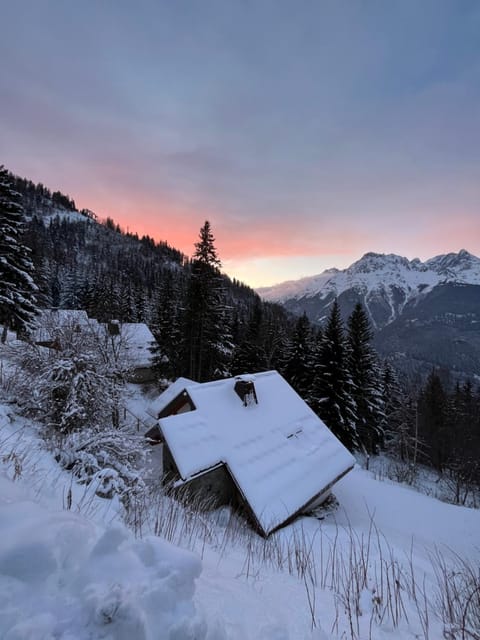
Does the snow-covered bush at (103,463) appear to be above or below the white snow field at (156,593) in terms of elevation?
below

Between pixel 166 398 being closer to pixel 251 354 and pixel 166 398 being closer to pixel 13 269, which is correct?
pixel 251 354

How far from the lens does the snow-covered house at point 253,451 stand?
356 inches

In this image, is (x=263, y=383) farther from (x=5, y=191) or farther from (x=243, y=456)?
(x=5, y=191)

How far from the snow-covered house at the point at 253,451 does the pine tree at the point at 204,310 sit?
8.92 m

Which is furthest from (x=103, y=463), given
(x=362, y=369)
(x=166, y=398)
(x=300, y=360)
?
(x=300, y=360)

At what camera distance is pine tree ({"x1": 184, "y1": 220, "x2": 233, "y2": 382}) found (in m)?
21.6

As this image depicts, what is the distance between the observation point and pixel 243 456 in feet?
33.1

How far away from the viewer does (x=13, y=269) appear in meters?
18.5

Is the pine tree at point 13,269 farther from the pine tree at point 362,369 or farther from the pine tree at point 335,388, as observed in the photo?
the pine tree at point 362,369

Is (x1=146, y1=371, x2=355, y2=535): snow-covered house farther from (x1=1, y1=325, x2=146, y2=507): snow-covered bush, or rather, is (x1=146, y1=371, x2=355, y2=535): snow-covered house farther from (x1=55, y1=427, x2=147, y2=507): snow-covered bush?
(x1=55, y1=427, x2=147, y2=507): snow-covered bush

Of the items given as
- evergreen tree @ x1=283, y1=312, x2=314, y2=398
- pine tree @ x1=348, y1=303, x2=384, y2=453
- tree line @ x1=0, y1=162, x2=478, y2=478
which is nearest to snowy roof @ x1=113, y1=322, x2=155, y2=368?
tree line @ x1=0, y1=162, x2=478, y2=478

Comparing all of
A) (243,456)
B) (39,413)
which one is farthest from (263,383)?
(39,413)

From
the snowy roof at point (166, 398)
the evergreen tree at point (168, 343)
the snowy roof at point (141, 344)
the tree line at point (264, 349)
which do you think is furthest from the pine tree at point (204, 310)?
the snowy roof at point (141, 344)

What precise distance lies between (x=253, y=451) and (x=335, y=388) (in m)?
12.3
